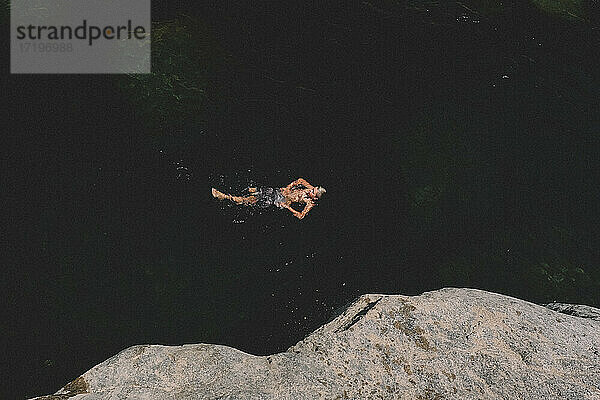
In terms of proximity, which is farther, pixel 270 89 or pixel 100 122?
pixel 270 89

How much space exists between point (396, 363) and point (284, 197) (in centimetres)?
114

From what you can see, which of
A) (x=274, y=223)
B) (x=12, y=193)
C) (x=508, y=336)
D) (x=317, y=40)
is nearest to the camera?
(x=508, y=336)

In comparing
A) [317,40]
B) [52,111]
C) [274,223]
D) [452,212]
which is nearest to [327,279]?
[274,223]

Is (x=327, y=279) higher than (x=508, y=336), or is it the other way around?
(x=508, y=336)

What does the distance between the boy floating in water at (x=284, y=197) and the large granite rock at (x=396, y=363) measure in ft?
2.95

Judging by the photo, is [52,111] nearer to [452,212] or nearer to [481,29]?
[452,212]

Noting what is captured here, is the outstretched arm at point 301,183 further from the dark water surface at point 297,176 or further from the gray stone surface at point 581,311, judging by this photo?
the gray stone surface at point 581,311

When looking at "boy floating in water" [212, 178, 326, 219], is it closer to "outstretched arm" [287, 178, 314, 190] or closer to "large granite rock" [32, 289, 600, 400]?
"outstretched arm" [287, 178, 314, 190]

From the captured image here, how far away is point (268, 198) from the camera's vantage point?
8.09ft

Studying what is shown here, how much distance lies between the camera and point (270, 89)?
2.66m

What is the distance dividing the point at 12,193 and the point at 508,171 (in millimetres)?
2167

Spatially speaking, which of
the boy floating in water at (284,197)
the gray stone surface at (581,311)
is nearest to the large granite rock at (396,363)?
the gray stone surface at (581,311)

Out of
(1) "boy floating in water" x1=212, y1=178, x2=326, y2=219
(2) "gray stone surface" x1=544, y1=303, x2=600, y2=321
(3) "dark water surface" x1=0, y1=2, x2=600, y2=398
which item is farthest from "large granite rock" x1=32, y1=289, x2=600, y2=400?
(1) "boy floating in water" x1=212, y1=178, x2=326, y2=219

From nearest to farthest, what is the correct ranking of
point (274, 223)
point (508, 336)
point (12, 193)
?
point (508, 336) < point (12, 193) < point (274, 223)
